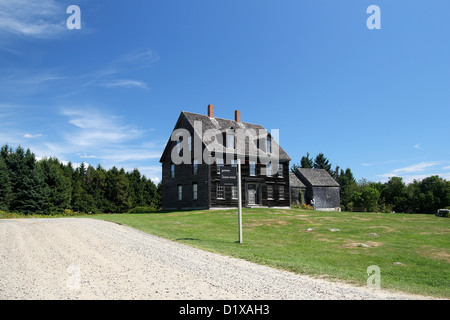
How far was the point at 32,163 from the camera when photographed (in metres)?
50.0

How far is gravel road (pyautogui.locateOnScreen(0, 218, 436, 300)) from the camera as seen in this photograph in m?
6.27

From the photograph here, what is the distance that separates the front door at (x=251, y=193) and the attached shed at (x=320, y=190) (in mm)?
20188

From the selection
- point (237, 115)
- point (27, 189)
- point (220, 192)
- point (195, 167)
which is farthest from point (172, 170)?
point (27, 189)

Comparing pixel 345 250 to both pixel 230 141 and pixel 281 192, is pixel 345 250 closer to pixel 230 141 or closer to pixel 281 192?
pixel 230 141

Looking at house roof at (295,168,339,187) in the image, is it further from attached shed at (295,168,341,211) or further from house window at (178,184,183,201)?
house window at (178,184,183,201)

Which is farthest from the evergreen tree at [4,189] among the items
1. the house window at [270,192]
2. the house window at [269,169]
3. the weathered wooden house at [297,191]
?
the weathered wooden house at [297,191]

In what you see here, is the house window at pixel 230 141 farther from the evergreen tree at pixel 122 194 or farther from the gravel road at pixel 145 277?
the evergreen tree at pixel 122 194

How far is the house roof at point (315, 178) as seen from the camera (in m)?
54.8

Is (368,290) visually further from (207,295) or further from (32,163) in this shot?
(32,163)

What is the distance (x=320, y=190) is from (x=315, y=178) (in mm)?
2501

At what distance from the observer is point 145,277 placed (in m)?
7.49

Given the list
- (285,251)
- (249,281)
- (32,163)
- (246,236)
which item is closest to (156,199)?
(32,163)

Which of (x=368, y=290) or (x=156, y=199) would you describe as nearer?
(x=368, y=290)
